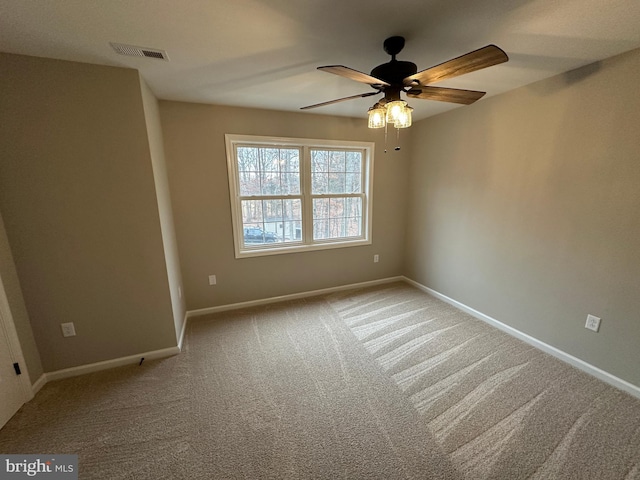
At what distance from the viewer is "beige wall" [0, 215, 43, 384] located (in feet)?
5.51

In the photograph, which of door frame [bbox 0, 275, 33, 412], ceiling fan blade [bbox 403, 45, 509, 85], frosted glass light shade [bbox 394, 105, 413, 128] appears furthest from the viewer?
door frame [bbox 0, 275, 33, 412]

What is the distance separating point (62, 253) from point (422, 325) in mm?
3201

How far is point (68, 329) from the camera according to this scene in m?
1.94

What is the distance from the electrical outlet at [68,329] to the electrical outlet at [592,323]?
13.2ft

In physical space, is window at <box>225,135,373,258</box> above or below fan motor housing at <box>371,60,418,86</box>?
below

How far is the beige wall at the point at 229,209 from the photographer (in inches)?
103

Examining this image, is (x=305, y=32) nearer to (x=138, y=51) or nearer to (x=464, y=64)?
(x=464, y=64)

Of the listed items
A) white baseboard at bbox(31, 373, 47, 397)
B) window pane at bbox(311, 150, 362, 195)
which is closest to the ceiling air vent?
window pane at bbox(311, 150, 362, 195)

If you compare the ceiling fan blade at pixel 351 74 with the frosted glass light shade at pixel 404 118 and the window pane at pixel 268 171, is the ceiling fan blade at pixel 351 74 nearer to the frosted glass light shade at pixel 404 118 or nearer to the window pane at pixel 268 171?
the frosted glass light shade at pixel 404 118

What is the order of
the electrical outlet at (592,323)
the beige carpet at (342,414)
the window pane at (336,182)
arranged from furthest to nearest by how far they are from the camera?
the window pane at (336,182) < the electrical outlet at (592,323) < the beige carpet at (342,414)

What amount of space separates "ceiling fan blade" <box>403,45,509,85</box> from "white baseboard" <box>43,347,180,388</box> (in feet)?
9.18

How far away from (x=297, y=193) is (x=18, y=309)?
257cm

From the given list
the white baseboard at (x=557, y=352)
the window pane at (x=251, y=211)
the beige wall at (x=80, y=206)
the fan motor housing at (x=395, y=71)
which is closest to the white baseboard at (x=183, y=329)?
the beige wall at (x=80, y=206)

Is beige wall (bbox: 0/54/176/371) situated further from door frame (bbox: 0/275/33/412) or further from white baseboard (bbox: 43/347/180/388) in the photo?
door frame (bbox: 0/275/33/412)
